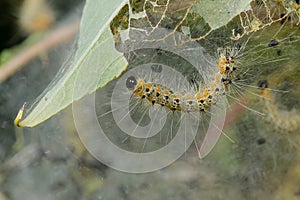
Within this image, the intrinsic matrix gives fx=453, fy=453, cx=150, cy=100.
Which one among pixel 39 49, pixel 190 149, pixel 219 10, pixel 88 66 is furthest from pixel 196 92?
pixel 39 49

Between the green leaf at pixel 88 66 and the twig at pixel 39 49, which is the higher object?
the green leaf at pixel 88 66

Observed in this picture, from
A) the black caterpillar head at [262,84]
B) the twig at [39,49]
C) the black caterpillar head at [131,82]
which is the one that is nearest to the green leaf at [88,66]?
the black caterpillar head at [131,82]

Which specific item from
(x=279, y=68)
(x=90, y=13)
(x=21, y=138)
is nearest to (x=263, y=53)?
(x=279, y=68)

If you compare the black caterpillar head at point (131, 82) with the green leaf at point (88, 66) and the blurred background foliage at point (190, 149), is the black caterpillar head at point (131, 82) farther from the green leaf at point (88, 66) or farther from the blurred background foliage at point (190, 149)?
the green leaf at point (88, 66)

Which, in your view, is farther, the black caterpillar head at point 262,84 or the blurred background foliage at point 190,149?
the black caterpillar head at point 262,84

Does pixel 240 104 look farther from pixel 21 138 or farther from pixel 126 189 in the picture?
pixel 21 138

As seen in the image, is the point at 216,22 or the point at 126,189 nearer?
the point at 216,22

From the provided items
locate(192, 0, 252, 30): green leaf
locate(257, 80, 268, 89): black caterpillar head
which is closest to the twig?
locate(192, 0, 252, 30): green leaf
